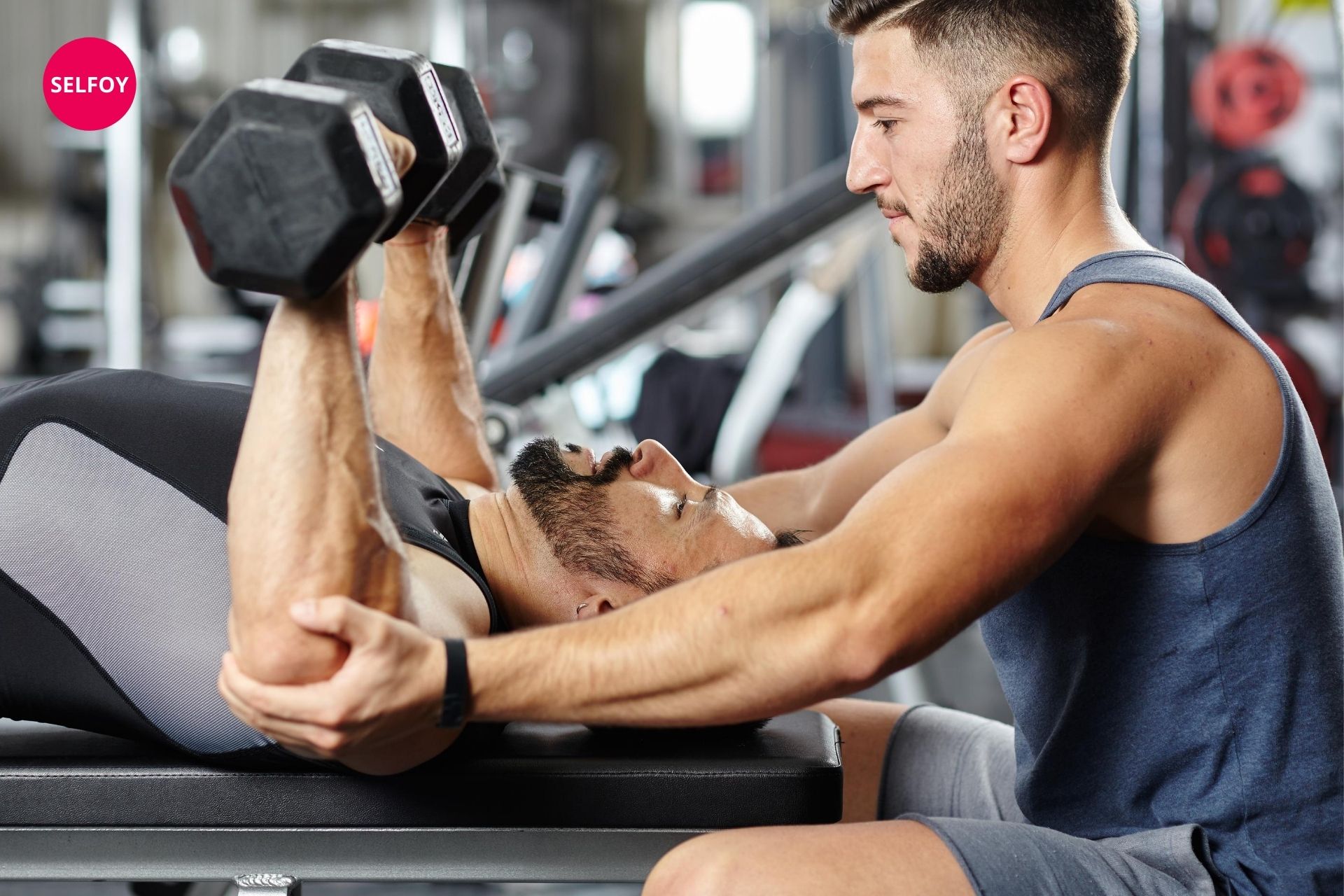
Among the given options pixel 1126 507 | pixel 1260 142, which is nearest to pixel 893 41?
pixel 1126 507

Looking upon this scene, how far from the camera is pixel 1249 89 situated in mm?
4762

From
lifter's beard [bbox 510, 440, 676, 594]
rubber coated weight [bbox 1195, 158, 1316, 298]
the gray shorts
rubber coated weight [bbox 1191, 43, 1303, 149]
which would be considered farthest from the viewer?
rubber coated weight [bbox 1191, 43, 1303, 149]

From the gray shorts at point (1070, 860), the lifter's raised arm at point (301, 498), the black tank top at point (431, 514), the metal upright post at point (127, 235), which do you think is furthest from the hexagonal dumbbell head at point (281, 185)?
the metal upright post at point (127, 235)

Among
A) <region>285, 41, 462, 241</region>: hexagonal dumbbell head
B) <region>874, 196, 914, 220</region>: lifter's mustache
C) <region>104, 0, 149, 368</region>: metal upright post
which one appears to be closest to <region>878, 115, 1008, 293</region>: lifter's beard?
<region>874, 196, 914, 220</region>: lifter's mustache

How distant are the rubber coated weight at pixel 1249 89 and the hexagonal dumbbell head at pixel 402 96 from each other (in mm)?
4340

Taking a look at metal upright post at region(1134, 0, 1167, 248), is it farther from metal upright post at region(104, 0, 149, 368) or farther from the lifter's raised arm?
the lifter's raised arm

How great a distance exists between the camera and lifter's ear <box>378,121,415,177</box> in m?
1.08

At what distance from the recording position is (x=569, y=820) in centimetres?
116

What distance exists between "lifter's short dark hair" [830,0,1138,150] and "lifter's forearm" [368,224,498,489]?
2.24 ft

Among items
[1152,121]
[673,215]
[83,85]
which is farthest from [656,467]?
[673,215]

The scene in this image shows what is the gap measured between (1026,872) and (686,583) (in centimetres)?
39

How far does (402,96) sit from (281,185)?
0.84ft

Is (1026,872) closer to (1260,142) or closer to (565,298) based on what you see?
(565,298)

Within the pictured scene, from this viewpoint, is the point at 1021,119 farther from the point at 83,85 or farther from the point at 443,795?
the point at 83,85
